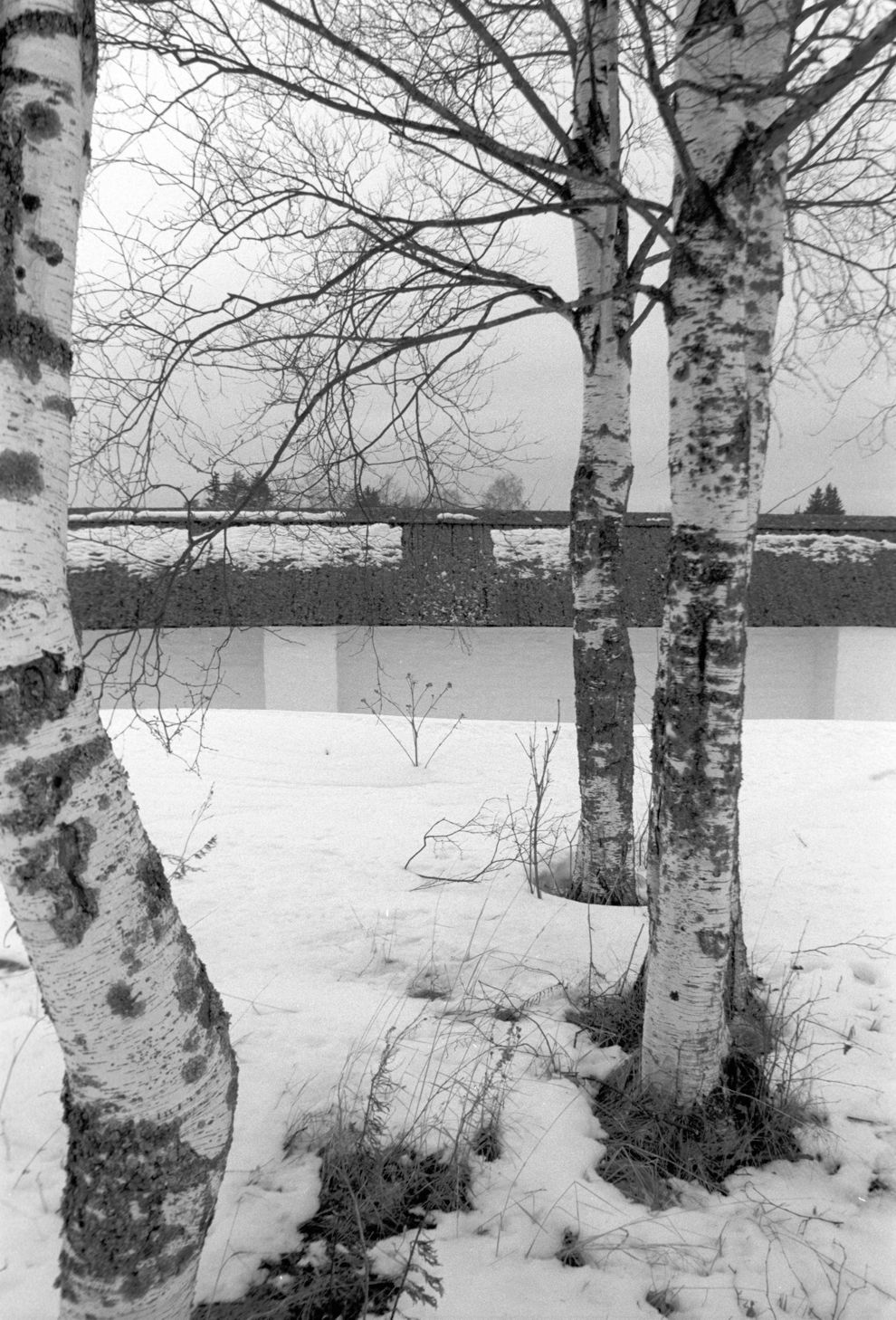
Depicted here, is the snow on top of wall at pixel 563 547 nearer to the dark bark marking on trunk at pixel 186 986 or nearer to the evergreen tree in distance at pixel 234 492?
the evergreen tree in distance at pixel 234 492

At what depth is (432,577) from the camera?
6582 mm

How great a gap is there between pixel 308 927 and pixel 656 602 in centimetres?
506

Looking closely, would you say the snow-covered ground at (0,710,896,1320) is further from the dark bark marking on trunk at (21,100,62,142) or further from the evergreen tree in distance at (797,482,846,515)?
the evergreen tree in distance at (797,482,846,515)

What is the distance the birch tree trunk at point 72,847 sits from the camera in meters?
0.98

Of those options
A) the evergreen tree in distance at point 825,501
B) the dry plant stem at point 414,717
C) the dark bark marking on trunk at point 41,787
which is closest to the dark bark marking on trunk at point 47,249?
the dark bark marking on trunk at point 41,787

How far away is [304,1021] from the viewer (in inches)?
84.8

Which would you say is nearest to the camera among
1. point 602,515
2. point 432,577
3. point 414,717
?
point 602,515

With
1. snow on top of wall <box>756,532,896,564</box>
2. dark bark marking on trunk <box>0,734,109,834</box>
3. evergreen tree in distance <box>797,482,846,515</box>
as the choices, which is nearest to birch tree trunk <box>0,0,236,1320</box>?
dark bark marking on trunk <box>0,734,109,834</box>

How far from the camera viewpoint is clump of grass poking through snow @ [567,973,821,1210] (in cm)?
166

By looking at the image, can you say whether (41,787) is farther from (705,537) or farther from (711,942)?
(711,942)

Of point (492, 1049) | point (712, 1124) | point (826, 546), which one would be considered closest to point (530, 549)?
point (826, 546)

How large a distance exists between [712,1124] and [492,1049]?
56cm

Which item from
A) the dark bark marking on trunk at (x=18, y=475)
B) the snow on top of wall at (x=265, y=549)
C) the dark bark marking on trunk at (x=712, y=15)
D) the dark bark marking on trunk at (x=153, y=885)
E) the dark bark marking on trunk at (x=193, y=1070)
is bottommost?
the dark bark marking on trunk at (x=193, y=1070)

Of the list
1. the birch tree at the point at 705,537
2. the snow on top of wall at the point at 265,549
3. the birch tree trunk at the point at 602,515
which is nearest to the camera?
the birch tree at the point at 705,537
